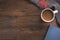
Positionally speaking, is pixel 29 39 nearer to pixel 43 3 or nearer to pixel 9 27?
pixel 9 27

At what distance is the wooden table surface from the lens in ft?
5.34

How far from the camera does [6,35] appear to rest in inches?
64.3

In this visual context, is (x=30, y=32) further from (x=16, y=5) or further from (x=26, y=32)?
(x=16, y=5)

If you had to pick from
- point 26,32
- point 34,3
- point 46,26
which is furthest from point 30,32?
point 34,3

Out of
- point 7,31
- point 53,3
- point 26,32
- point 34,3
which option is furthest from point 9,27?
point 53,3

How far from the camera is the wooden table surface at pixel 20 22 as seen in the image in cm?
163

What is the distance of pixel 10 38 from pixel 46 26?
0.33 meters

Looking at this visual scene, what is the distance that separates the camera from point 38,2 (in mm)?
1699

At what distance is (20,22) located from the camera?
167 centimetres

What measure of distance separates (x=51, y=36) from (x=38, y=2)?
1.11 feet

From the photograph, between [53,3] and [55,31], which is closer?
[55,31]

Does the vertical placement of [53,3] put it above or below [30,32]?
above

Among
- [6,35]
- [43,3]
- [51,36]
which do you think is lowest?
[51,36]

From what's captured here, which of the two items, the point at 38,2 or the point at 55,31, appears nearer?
the point at 55,31
